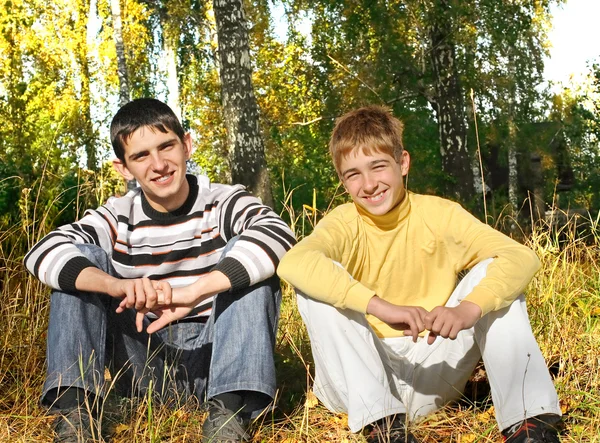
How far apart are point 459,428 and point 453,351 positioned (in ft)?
1.15

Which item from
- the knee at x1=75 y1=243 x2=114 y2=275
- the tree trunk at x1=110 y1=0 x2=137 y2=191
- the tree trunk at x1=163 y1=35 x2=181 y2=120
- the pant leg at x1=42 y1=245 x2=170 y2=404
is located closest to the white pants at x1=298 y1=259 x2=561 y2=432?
the pant leg at x1=42 y1=245 x2=170 y2=404

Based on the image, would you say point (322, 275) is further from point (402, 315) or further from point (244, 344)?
point (244, 344)

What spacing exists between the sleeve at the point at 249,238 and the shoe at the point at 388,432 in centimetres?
63

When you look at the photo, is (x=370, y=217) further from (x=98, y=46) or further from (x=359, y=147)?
(x=98, y=46)

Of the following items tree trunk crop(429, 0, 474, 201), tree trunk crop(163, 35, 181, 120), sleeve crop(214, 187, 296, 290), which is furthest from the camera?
tree trunk crop(163, 35, 181, 120)

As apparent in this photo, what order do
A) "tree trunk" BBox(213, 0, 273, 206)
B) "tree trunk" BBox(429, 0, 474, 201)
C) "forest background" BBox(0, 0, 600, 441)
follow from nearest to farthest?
"forest background" BBox(0, 0, 600, 441) → "tree trunk" BBox(213, 0, 273, 206) → "tree trunk" BBox(429, 0, 474, 201)

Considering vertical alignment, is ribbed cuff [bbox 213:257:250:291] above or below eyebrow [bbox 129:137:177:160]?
below

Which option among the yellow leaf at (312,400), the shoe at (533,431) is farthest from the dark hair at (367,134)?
the shoe at (533,431)

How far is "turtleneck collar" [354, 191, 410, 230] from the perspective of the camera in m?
2.80

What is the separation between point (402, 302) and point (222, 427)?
809 mm

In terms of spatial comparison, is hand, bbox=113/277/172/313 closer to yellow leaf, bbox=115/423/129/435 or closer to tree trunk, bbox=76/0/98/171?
yellow leaf, bbox=115/423/129/435

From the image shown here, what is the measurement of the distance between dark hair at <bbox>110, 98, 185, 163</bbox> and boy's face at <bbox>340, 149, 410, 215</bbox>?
0.74m

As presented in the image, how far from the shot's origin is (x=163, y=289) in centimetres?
259

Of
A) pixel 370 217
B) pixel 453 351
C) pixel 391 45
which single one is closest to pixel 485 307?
pixel 453 351
